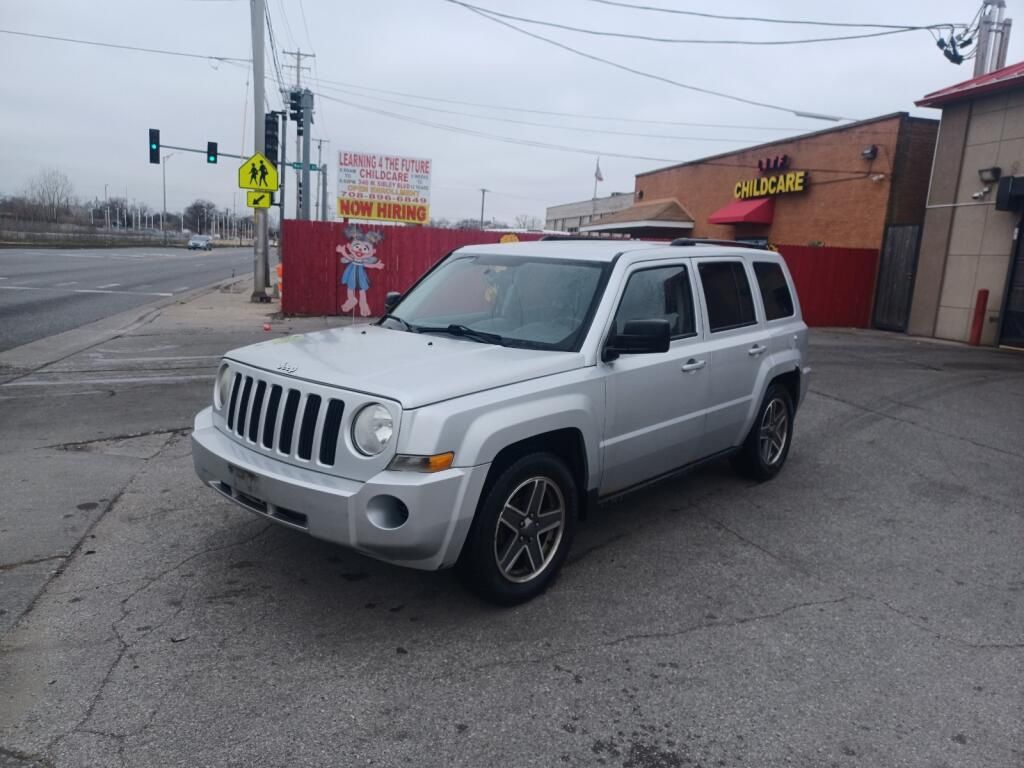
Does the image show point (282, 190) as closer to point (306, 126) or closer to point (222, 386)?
point (306, 126)

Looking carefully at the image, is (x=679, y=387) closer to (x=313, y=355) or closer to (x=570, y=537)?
(x=570, y=537)

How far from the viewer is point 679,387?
16.3ft

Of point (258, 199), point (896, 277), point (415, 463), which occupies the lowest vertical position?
point (415, 463)

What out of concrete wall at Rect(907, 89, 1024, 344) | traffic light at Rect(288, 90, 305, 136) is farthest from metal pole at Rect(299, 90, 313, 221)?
concrete wall at Rect(907, 89, 1024, 344)

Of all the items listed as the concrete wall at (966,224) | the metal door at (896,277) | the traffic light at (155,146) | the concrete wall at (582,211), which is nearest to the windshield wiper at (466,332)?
the concrete wall at (966,224)

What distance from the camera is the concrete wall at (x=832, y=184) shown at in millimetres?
20891

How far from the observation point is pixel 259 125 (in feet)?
66.8

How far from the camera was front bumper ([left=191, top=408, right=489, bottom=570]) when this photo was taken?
344 cm

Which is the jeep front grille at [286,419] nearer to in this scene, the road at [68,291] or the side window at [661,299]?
the side window at [661,299]

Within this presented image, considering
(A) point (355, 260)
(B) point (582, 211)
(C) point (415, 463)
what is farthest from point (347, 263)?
(B) point (582, 211)

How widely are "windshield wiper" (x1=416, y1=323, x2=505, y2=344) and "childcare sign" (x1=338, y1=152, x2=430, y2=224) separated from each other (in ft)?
64.2

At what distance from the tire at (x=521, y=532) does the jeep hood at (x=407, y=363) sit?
0.47 metres

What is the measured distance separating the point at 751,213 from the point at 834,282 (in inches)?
215

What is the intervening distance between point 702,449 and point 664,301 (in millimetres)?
1086
